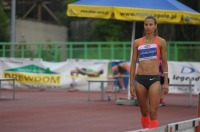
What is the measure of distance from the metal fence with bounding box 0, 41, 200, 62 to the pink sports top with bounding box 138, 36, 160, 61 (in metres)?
18.4

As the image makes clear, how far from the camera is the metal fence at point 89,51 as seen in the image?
27.2 m

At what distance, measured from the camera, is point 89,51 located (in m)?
28.9

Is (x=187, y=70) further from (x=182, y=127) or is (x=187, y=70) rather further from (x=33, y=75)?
(x=182, y=127)

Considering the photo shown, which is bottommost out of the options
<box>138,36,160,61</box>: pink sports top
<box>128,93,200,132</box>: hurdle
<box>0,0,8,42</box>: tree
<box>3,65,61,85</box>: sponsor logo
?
<box>128,93,200,132</box>: hurdle

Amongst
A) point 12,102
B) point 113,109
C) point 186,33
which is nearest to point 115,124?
point 113,109

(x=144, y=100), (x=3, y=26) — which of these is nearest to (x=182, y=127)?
(x=144, y=100)

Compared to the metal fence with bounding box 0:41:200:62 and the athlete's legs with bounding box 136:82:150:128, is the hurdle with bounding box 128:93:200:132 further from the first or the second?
the metal fence with bounding box 0:41:200:62

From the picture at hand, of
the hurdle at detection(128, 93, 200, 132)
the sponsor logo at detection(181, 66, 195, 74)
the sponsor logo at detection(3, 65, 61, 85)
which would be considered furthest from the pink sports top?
the sponsor logo at detection(3, 65, 61, 85)

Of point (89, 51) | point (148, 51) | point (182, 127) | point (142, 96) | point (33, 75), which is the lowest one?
point (182, 127)

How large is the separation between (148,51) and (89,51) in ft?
65.9

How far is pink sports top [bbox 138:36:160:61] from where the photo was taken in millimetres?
8820

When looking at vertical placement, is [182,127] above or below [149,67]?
below

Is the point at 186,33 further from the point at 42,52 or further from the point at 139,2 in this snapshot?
the point at 139,2

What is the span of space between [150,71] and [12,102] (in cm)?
1022
